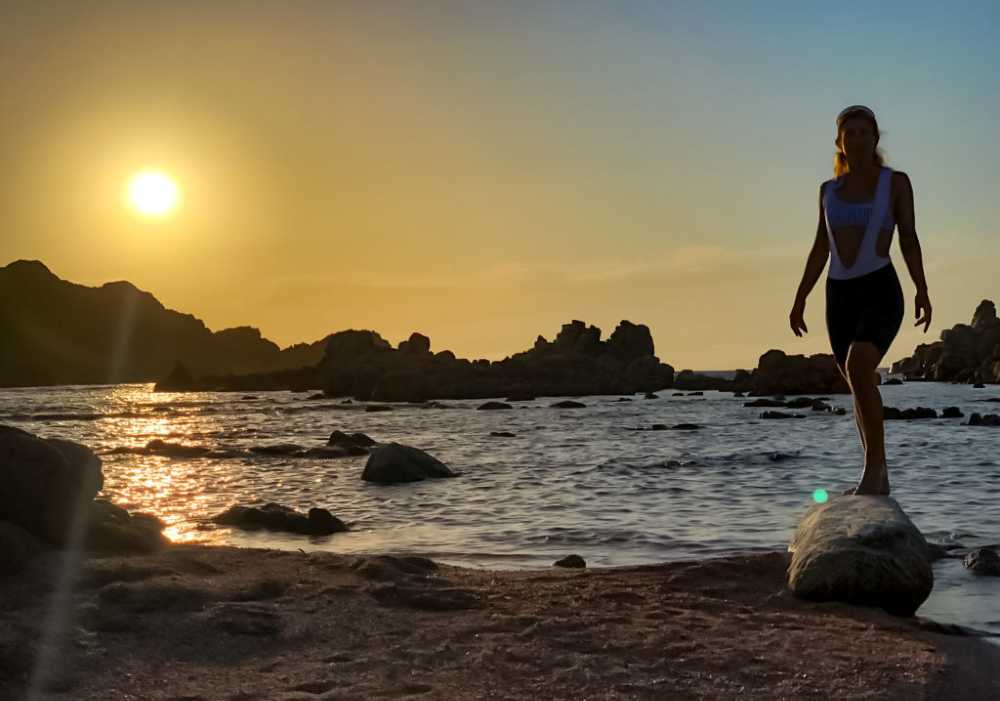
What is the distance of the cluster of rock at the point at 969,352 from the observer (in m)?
97.3

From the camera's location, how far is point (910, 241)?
6.36 m

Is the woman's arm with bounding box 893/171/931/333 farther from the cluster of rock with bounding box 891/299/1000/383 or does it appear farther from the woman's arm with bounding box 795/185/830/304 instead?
the cluster of rock with bounding box 891/299/1000/383

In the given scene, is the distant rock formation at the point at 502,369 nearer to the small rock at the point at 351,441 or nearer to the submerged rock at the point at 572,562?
the small rock at the point at 351,441

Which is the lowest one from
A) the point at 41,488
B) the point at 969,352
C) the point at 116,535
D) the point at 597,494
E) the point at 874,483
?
the point at 597,494

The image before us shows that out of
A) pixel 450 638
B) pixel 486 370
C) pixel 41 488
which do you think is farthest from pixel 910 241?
pixel 486 370

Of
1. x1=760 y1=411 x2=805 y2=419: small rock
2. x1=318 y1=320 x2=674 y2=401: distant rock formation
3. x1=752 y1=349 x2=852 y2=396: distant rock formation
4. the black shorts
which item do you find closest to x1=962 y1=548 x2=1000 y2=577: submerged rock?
the black shorts

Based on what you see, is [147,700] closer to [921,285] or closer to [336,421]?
[921,285]

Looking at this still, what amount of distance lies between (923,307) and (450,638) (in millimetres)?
4144

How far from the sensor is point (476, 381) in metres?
82.6

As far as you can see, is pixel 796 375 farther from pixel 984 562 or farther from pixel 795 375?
pixel 984 562

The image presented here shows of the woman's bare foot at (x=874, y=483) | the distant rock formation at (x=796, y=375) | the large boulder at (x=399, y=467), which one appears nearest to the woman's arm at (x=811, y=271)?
the woman's bare foot at (x=874, y=483)

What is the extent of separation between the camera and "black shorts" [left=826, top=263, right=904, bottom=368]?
6383 mm

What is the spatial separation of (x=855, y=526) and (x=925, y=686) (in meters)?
2.20

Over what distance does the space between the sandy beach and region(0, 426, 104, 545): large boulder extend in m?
0.80
